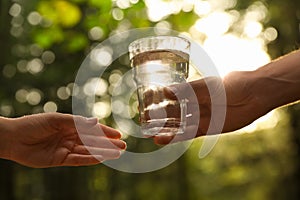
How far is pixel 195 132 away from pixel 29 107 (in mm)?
10831

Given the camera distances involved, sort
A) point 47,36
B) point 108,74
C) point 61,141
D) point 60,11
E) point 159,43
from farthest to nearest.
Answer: point 108,74
point 47,36
point 60,11
point 61,141
point 159,43

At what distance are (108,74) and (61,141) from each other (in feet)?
39.0

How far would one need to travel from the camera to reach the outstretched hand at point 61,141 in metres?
2.74

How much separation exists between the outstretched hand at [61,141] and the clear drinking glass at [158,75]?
0.37 m

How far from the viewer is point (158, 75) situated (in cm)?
238

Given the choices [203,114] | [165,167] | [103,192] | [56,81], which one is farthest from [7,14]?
[165,167]

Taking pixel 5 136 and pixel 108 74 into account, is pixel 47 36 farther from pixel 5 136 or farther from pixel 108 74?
pixel 108 74

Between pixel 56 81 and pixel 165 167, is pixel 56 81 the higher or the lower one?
the higher one

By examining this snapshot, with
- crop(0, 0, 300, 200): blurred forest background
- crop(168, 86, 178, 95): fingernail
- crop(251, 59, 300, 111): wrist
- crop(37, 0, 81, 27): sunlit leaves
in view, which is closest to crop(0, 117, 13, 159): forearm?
crop(168, 86, 178, 95): fingernail

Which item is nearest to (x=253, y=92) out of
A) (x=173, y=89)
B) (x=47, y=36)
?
(x=173, y=89)

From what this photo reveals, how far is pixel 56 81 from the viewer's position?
488 inches

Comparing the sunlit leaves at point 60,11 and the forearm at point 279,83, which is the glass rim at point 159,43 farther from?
the sunlit leaves at point 60,11

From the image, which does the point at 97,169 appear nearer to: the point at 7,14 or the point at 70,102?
the point at 70,102

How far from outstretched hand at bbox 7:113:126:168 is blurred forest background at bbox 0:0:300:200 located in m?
1.66
